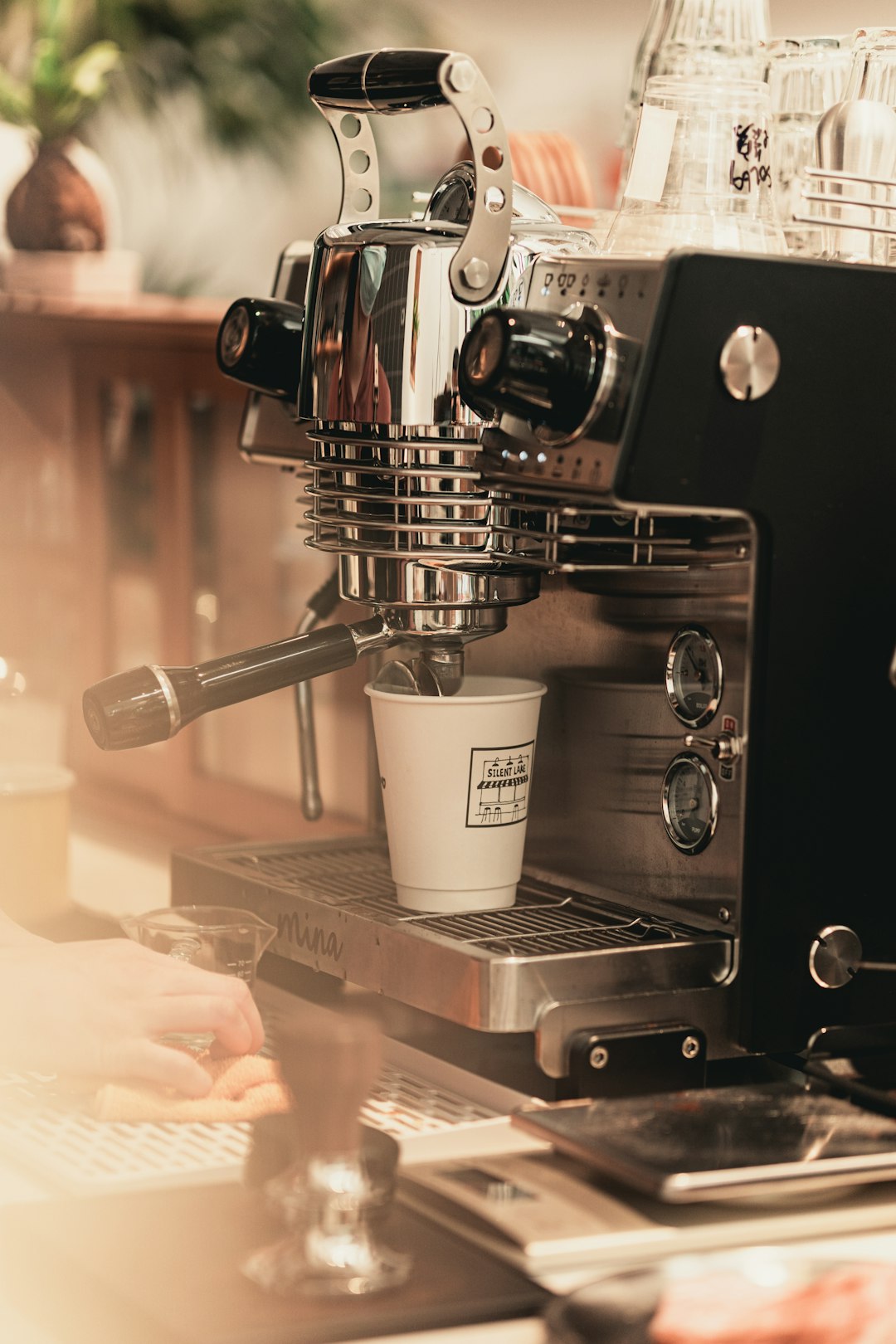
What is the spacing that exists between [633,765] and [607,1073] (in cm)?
15

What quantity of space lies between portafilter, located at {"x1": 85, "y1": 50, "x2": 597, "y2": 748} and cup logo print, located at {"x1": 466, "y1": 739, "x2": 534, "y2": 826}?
43 millimetres

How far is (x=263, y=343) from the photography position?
0.81 metres

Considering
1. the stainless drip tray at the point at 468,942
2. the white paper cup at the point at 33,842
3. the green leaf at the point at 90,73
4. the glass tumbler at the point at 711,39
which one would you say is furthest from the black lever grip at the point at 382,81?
the green leaf at the point at 90,73

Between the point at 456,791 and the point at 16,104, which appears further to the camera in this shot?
the point at 16,104

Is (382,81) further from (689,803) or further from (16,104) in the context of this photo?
(16,104)

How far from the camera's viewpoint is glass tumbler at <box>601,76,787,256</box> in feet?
2.34

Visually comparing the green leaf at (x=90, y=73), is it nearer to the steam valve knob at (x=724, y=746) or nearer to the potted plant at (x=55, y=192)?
the potted plant at (x=55, y=192)

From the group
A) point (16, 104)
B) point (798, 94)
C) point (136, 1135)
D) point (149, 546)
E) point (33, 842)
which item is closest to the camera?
point (136, 1135)

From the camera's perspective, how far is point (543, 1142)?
624 millimetres

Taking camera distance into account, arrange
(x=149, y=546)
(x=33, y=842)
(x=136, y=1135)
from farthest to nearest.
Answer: (x=149, y=546), (x=33, y=842), (x=136, y=1135)

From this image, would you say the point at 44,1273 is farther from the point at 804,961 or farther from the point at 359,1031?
the point at 804,961

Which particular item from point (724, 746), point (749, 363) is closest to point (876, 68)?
point (749, 363)

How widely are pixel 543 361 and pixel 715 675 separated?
0.16 meters

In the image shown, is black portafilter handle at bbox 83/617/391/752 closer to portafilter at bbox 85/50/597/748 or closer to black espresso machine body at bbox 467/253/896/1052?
portafilter at bbox 85/50/597/748
